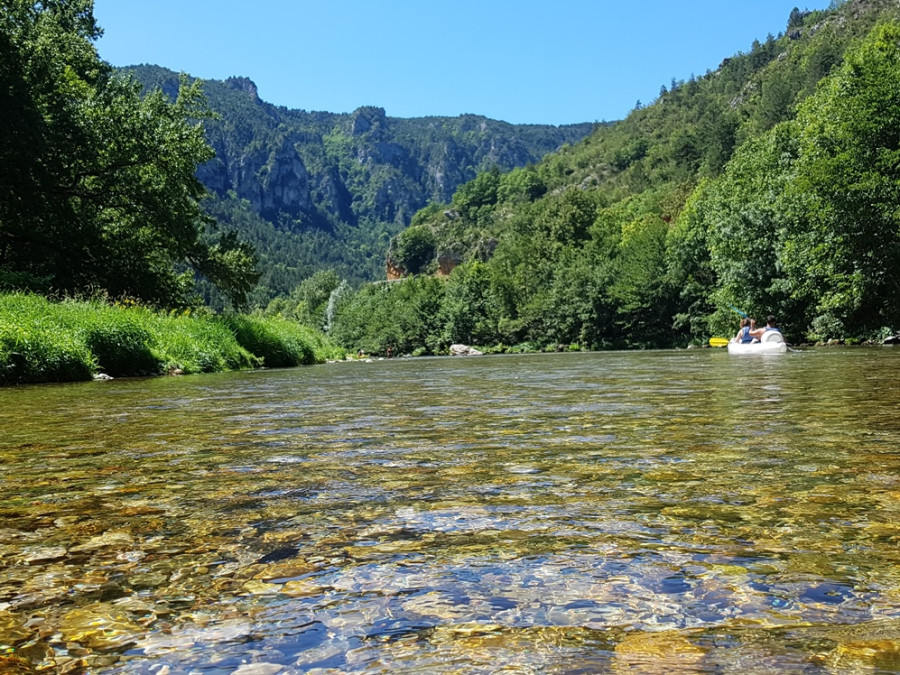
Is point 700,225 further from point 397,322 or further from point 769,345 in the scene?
point 397,322

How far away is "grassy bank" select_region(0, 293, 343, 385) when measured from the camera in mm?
14633

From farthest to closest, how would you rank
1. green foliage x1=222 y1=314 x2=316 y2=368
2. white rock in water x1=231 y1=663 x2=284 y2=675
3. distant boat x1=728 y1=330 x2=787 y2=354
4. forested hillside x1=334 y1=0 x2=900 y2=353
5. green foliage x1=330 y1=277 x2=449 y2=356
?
1. green foliage x1=330 y1=277 x2=449 y2=356
2. forested hillside x1=334 y1=0 x2=900 y2=353
3. green foliage x1=222 y1=314 x2=316 y2=368
4. distant boat x1=728 y1=330 x2=787 y2=354
5. white rock in water x1=231 y1=663 x2=284 y2=675

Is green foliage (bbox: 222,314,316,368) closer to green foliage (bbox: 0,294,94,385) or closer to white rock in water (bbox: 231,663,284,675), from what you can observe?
green foliage (bbox: 0,294,94,385)

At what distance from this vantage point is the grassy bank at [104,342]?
48.0ft

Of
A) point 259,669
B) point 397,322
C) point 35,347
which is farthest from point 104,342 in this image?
point 397,322

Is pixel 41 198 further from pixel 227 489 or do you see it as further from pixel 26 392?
pixel 227 489

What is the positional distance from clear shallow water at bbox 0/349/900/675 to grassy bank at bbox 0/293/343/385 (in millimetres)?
9663

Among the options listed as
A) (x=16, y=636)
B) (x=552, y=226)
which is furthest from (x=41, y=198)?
(x=552, y=226)

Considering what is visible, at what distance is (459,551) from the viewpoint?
2861 mm

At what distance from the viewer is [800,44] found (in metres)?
136

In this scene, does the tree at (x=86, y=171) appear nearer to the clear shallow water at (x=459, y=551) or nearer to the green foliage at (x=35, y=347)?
the green foliage at (x=35, y=347)

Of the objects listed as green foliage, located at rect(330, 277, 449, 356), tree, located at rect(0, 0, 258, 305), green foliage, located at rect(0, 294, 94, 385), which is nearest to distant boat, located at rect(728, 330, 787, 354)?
green foliage, located at rect(0, 294, 94, 385)

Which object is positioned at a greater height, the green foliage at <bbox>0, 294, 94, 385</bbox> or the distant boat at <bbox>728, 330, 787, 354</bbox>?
the green foliage at <bbox>0, 294, 94, 385</bbox>

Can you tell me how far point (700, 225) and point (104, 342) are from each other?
51842mm
